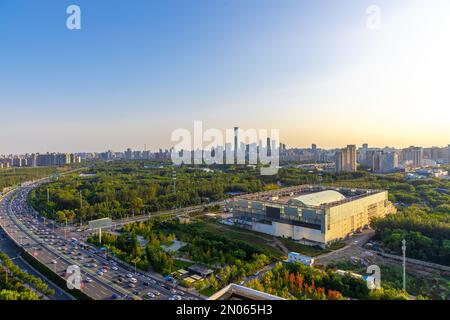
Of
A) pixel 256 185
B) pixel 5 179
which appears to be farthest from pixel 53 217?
pixel 5 179

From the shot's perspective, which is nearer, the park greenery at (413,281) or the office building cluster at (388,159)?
the park greenery at (413,281)


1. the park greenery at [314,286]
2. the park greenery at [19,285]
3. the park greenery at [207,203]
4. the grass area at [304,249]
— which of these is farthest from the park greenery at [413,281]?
the park greenery at [19,285]

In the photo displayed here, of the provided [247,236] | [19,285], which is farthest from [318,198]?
[19,285]

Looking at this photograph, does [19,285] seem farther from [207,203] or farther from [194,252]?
[207,203]

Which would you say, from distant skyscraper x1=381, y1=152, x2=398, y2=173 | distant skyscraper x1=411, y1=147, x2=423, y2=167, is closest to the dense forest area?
distant skyscraper x1=381, y1=152, x2=398, y2=173

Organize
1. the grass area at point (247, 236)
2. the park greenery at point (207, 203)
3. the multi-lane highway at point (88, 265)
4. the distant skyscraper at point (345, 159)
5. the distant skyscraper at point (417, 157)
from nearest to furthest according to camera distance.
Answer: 1. the multi-lane highway at point (88, 265)
2. the park greenery at point (207, 203)
3. the grass area at point (247, 236)
4. the distant skyscraper at point (345, 159)
5. the distant skyscraper at point (417, 157)

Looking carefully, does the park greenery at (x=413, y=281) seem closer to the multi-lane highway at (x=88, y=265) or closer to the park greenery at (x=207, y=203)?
the park greenery at (x=207, y=203)

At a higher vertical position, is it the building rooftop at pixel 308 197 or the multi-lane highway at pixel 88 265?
the building rooftop at pixel 308 197

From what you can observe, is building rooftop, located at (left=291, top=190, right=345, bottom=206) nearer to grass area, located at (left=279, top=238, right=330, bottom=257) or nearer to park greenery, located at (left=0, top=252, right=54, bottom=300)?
grass area, located at (left=279, top=238, right=330, bottom=257)
